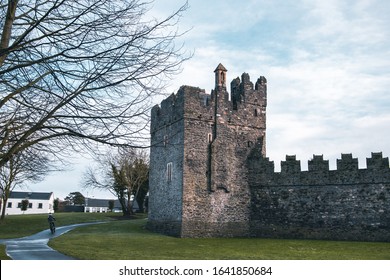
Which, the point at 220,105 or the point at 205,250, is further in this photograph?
the point at 220,105

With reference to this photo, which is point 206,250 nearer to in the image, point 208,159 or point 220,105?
point 208,159

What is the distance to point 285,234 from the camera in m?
27.0

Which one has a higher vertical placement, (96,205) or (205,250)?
(96,205)

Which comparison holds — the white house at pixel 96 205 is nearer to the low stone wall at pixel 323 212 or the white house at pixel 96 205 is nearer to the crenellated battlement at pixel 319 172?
the crenellated battlement at pixel 319 172

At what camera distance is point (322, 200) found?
2638 centimetres

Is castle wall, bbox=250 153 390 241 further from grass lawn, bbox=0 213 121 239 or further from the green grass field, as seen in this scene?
grass lawn, bbox=0 213 121 239

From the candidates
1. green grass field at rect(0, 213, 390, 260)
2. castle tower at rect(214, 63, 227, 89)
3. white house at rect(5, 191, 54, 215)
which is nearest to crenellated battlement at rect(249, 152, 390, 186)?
A: green grass field at rect(0, 213, 390, 260)

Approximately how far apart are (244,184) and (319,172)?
16.6 ft

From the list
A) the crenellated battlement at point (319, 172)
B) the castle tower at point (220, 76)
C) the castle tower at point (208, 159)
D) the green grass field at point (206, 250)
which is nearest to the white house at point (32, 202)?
the castle tower at point (208, 159)

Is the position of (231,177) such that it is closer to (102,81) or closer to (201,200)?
(201,200)

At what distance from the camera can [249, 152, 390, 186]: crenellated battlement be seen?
978 inches

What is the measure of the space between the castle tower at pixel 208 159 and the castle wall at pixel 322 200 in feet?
4.05

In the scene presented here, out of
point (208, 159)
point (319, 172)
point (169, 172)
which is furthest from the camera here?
point (169, 172)

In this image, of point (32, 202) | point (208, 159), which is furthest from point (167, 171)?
point (32, 202)
